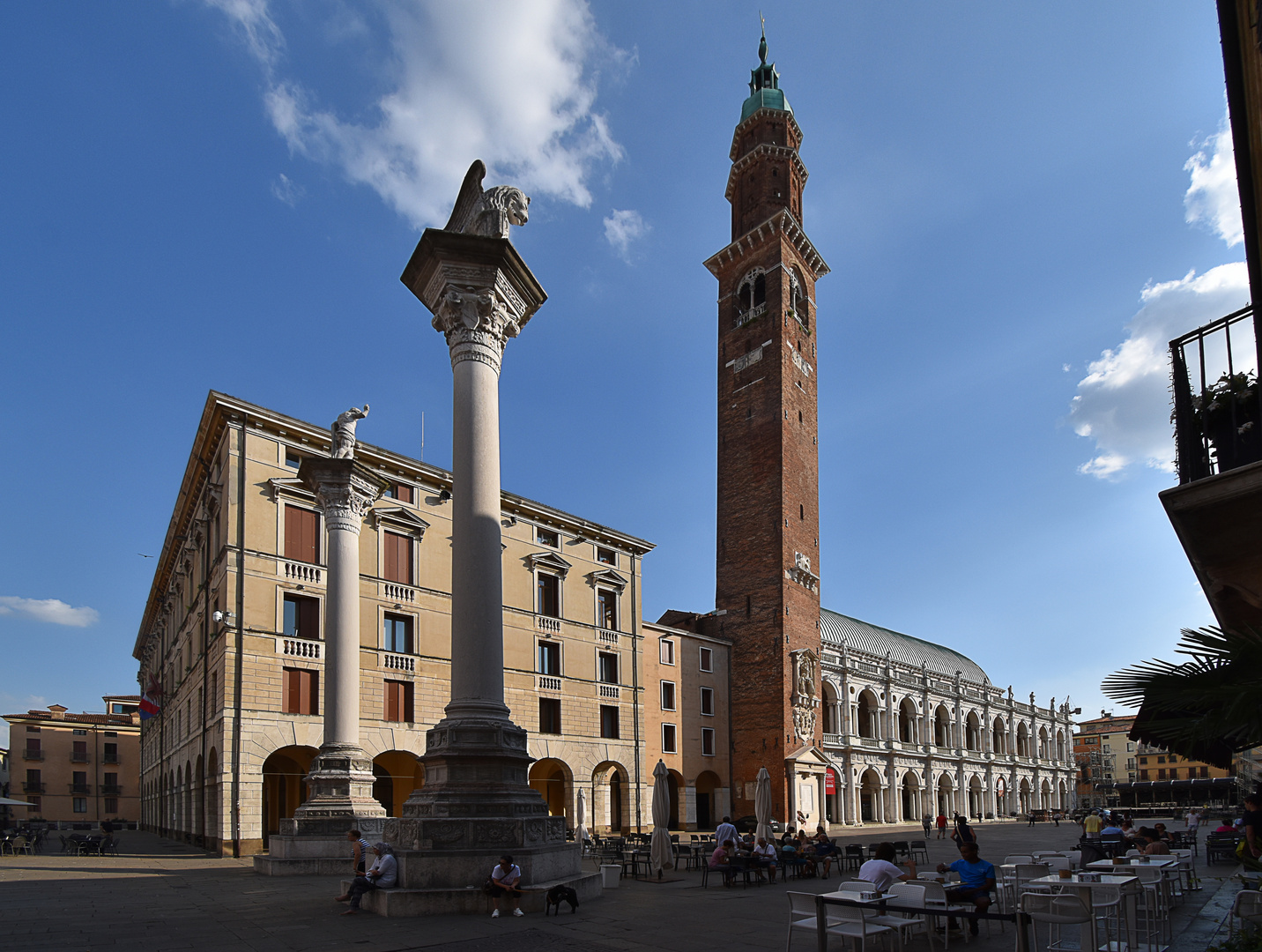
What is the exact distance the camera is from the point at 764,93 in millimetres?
52562

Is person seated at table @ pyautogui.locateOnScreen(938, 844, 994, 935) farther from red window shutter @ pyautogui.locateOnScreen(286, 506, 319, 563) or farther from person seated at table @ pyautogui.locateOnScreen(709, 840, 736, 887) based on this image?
red window shutter @ pyautogui.locateOnScreen(286, 506, 319, 563)

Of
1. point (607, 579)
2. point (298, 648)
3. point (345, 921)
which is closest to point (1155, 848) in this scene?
point (345, 921)

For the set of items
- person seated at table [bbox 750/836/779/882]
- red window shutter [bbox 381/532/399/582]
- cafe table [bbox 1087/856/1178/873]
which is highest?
red window shutter [bbox 381/532/399/582]

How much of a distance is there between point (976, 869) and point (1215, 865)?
43.5ft

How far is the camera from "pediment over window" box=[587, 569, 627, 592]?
121ft

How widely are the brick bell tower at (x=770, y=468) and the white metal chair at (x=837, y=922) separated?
32225 millimetres

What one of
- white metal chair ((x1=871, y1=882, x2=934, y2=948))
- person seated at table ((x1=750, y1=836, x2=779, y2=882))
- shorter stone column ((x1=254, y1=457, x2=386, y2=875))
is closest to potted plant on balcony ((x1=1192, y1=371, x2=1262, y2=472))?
white metal chair ((x1=871, y1=882, x2=934, y2=948))

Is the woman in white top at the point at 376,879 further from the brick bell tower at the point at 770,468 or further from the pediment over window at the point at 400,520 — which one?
the brick bell tower at the point at 770,468

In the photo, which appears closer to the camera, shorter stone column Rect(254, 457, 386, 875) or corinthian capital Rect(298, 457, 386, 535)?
shorter stone column Rect(254, 457, 386, 875)

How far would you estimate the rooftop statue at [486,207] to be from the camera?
1375cm

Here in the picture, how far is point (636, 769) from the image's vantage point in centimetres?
3684

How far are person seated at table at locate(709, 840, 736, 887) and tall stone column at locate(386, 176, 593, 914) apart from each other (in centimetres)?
314

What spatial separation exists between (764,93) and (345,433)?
139 ft

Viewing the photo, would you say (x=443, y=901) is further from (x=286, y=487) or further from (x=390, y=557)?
(x=390, y=557)
